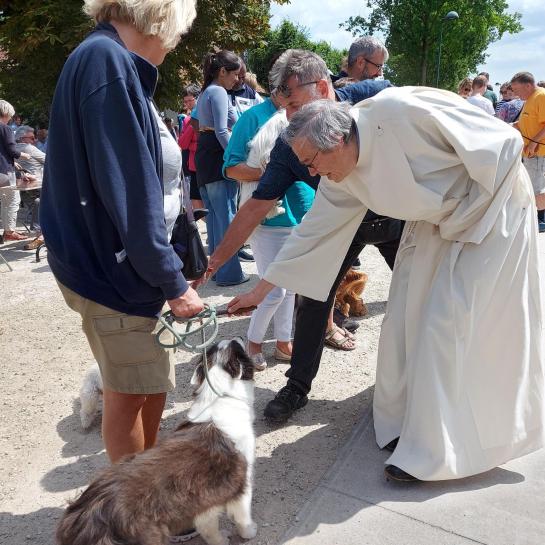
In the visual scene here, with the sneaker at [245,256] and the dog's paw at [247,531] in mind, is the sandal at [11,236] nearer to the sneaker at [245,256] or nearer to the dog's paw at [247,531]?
the sneaker at [245,256]

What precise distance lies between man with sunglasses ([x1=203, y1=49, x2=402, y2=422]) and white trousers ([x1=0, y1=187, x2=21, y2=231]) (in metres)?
6.35

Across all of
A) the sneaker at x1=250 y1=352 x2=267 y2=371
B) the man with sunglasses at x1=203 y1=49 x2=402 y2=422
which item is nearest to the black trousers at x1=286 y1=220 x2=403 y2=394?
A: the man with sunglasses at x1=203 y1=49 x2=402 y2=422

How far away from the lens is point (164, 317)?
2240 mm

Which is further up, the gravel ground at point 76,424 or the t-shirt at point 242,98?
the t-shirt at point 242,98

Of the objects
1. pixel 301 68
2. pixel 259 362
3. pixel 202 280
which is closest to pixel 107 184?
pixel 202 280

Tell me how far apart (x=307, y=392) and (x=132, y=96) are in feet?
7.42

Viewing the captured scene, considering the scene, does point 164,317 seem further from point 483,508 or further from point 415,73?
point 415,73

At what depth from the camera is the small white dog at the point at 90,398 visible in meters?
3.36

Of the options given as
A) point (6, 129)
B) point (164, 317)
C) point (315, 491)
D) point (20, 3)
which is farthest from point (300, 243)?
point (20, 3)

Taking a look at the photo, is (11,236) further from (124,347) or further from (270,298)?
(124,347)

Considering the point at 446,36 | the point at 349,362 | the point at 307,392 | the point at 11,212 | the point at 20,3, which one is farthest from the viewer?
the point at 446,36

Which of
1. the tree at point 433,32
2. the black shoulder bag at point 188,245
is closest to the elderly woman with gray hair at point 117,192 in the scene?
the black shoulder bag at point 188,245

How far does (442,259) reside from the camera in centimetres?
272

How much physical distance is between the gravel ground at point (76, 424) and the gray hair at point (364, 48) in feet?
7.54
